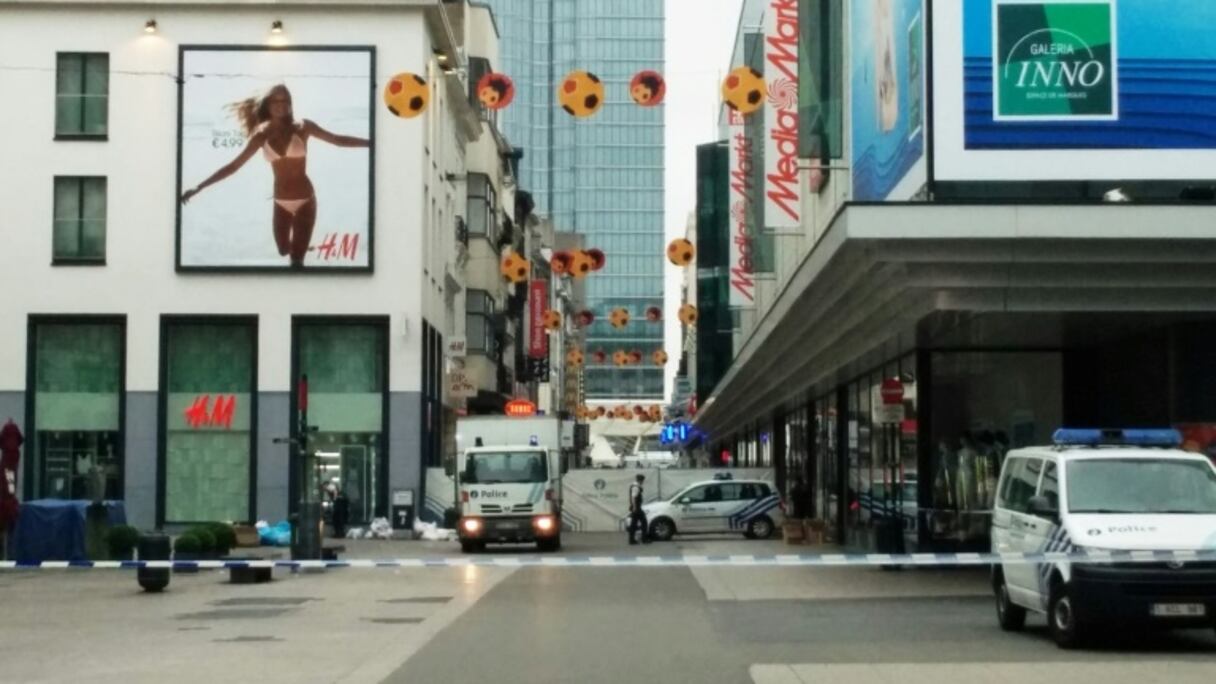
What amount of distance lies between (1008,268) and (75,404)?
33494 mm

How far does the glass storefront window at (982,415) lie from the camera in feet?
111

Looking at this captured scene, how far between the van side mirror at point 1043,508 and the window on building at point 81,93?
38.7 metres

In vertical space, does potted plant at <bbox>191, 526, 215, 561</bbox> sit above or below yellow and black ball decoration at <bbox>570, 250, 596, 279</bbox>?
below

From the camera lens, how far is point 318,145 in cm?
5234

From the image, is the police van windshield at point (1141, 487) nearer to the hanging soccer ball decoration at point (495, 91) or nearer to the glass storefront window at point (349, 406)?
the hanging soccer ball decoration at point (495, 91)

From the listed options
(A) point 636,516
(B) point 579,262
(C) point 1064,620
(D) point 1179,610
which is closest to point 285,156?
(B) point 579,262

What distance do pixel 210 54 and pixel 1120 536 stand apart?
Answer: 39.2 meters

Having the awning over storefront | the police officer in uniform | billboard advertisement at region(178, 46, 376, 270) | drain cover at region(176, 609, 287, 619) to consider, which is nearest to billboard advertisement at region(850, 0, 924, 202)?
the awning over storefront

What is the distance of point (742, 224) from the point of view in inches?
2243

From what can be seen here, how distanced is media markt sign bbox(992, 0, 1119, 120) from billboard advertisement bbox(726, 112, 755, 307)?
88.2 ft

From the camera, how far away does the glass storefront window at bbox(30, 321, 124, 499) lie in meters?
52.6

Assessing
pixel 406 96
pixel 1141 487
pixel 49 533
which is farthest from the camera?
pixel 49 533

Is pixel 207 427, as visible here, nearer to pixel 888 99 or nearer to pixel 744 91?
pixel 888 99

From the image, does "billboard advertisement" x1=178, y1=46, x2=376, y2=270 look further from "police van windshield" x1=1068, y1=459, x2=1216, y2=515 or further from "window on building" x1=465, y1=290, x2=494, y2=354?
"police van windshield" x1=1068, y1=459, x2=1216, y2=515
